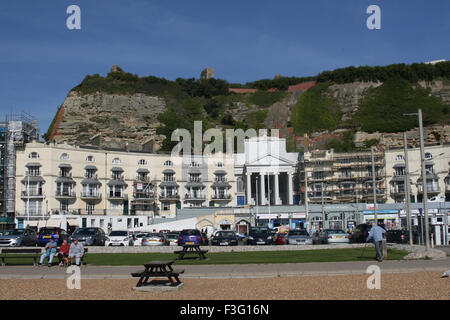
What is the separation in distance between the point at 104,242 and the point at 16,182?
1754 inches

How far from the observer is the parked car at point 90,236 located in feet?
129

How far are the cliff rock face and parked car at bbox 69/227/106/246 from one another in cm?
6676

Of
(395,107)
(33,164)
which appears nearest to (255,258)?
(33,164)

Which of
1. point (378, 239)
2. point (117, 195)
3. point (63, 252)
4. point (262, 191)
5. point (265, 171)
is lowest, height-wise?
point (63, 252)

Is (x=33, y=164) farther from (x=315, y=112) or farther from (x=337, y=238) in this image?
(x=315, y=112)

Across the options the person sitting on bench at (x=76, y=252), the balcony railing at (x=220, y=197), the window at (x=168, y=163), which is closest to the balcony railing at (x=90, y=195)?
the window at (x=168, y=163)

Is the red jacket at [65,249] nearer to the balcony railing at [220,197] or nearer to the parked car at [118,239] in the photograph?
the parked car at [118,239]

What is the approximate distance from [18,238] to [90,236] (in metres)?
5.18

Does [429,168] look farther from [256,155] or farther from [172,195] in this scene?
[172,195]

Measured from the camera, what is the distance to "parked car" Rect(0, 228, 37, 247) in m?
37.6

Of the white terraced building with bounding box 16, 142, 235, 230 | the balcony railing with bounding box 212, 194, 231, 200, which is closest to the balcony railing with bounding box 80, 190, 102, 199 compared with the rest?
the white terraced building with bounding box 16, 142, 235, 230

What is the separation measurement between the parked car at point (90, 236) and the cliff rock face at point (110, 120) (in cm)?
6676

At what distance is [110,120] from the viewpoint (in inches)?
4759

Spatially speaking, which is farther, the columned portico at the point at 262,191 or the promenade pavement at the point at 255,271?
the columned portico at the point at 262,191
